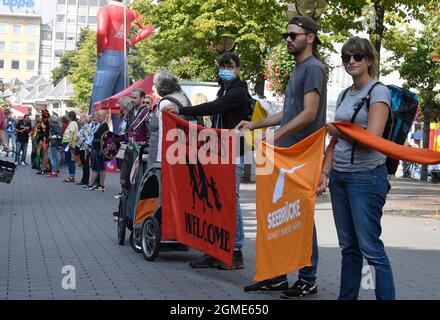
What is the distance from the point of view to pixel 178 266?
9.55 metres

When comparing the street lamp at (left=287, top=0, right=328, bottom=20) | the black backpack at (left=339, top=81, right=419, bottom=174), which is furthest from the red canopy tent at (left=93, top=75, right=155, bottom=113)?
the black backpack at (left=339, top=81, right=419, bottom=174)

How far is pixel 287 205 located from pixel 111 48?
106 feet

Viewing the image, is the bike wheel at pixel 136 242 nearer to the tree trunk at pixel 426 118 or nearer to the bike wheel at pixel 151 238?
the bike wheel at pixel 151 238

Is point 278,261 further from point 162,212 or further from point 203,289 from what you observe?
point 162,212

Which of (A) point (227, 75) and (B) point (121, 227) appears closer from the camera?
(A) point (227, 75)

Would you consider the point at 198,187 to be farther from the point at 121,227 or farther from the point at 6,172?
the point at 6,172

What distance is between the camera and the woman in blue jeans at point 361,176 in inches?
254

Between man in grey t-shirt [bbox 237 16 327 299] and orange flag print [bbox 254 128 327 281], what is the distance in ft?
0.73

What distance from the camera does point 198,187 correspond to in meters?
8.95

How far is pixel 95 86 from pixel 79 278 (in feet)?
99.1

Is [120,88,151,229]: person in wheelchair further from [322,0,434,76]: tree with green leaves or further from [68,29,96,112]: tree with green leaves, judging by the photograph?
[68,29,96,112]: tree with green leaves

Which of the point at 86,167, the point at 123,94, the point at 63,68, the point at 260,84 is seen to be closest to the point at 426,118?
the point at 260,84

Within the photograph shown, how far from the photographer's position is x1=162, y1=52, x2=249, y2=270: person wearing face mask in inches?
352

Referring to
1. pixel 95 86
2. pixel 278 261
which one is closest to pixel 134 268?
pixel 278 261
